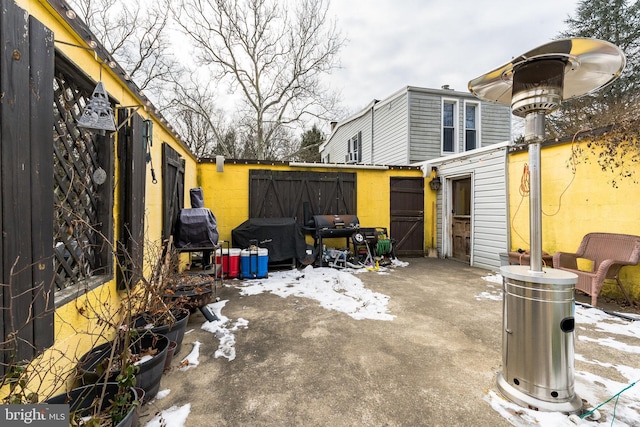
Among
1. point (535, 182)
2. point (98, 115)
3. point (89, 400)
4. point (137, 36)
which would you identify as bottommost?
point (89, 400)

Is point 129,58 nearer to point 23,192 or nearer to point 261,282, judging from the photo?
point 261,282

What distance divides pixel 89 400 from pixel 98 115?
167cm

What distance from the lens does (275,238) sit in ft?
19.7

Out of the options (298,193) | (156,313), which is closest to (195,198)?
(298,193)

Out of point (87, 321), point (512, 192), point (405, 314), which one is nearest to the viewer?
point (87, 321)

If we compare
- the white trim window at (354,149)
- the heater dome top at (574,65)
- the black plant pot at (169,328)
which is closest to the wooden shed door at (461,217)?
the white trim window at (354,149)

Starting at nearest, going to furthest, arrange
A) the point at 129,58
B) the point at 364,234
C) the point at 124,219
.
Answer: the point at 124,219 < the point at 364,234 < the point at 129,58

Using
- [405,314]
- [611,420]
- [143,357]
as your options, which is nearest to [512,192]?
[405,314]

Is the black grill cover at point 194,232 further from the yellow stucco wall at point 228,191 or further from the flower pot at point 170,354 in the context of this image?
the yellow stucco wall at point 228,191

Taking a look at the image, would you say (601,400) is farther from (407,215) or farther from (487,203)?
(407,215)

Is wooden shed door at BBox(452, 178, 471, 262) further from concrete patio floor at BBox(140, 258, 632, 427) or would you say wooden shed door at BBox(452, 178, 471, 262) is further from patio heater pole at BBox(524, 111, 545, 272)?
patio heater pole at BBox(524, 111, 545, 272)

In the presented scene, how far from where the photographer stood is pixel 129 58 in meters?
10.4

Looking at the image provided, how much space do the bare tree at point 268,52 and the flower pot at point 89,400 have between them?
11640 millimetres

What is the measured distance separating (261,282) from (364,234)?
113 inches
